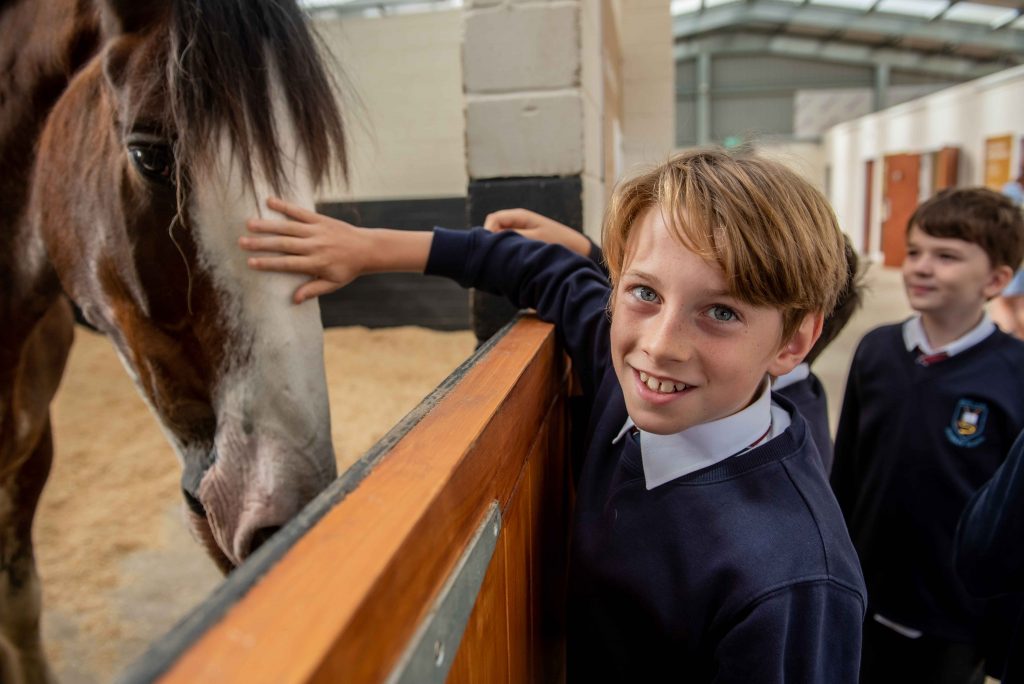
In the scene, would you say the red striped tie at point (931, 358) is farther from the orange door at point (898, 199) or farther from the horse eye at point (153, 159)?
the orange door at point (898, 199)

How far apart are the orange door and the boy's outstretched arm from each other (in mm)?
10565

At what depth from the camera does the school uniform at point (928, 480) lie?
49.6 inches

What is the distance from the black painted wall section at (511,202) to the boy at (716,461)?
71cm

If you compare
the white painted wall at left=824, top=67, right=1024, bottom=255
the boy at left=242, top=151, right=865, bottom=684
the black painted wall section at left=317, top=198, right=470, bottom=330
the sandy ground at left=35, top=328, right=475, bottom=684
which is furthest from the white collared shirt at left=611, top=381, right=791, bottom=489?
the white painted wall at left=824, top=67, right=1024, bottom=255

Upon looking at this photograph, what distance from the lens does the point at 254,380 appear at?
903 mm

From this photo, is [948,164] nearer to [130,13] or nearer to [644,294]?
[644,294]

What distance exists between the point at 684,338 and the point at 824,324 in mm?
557

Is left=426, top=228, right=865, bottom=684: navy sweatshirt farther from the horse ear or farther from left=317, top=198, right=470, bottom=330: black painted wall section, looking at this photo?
left=317, top=198, right=470, bottom=330: black painted wall section

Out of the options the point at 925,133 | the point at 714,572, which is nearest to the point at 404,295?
the point at 714,572

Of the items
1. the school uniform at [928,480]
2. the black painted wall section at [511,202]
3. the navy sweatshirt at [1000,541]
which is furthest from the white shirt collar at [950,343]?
the black painted wall section at [511,202]

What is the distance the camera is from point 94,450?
332cm

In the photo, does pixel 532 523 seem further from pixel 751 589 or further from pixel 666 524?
pixel 751 589

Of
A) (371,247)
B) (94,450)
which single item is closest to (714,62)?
(94,450)

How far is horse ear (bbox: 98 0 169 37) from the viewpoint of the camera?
3.02 ft
